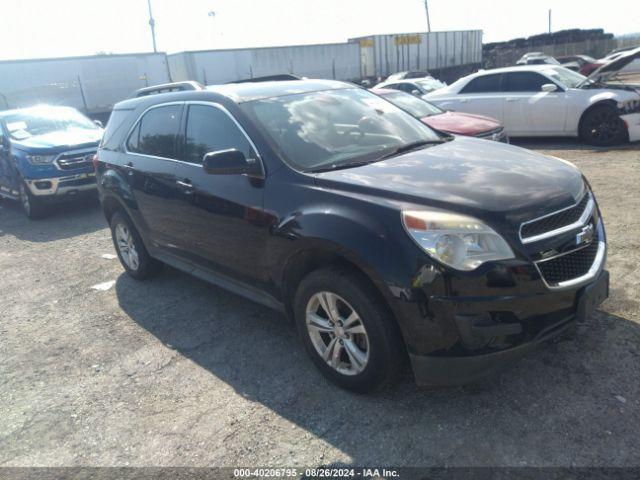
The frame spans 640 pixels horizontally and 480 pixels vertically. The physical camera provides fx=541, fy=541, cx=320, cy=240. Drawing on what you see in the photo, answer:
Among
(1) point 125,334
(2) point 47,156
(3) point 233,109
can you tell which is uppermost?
(3) point 233,109

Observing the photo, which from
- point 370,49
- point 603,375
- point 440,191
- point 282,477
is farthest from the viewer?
point 370,49

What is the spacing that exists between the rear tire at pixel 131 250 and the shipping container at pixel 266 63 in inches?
839

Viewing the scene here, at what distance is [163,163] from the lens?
4.54m

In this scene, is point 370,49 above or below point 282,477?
above

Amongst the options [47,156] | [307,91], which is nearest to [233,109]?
[307,91]

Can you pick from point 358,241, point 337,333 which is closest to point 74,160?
point 337,333

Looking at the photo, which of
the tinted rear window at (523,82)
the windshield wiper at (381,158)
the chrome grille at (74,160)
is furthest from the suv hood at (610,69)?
the chrome grille at (74,160)

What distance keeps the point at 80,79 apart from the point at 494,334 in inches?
965

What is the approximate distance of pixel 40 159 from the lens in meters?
8.82

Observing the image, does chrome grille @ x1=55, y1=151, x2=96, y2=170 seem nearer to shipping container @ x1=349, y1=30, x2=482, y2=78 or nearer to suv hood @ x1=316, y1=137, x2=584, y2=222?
suv hood @ x1=316, y1=137, x2=584, y2=222

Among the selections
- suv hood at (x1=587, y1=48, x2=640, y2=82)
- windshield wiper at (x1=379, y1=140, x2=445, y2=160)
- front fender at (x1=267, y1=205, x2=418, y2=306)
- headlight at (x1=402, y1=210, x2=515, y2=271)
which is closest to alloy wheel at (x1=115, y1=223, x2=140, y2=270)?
front fender at (x1=267, y1=205, x2=418, y2=306)

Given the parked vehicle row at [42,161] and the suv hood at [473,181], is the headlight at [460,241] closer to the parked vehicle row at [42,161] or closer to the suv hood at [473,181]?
the suv hood at [473,181]

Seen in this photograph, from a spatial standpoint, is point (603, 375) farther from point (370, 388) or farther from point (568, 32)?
point (568, 32)

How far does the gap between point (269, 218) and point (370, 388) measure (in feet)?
4.00
